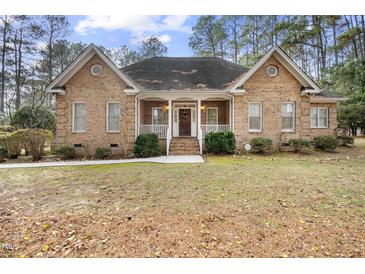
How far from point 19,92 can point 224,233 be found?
24.8 metres

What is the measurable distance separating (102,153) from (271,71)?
32.4ft

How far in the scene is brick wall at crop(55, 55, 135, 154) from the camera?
1159cm

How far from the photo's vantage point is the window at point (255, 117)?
1232 centimetres

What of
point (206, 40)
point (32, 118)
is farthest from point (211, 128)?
point (32, 118)

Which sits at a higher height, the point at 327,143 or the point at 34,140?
the point at 34,140

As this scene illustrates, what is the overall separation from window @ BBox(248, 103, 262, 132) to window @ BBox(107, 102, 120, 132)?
720cm

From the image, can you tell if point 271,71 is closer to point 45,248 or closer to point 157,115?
point 157,115

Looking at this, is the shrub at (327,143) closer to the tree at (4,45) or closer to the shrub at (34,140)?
the shrub at (34,140)

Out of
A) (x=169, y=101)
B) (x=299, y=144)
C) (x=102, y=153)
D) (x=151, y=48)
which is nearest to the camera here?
(x=102, y=153)

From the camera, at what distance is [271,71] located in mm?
12000

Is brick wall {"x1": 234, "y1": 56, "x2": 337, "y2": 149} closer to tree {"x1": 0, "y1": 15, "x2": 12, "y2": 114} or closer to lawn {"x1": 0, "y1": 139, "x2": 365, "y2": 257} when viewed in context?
lawn {"x1": 0, "y1": 139, "x2": 365, "y2": 257}

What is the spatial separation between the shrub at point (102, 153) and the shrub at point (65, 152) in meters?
1.15

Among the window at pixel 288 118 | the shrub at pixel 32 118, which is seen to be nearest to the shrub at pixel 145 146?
the window at pixel 288 118
